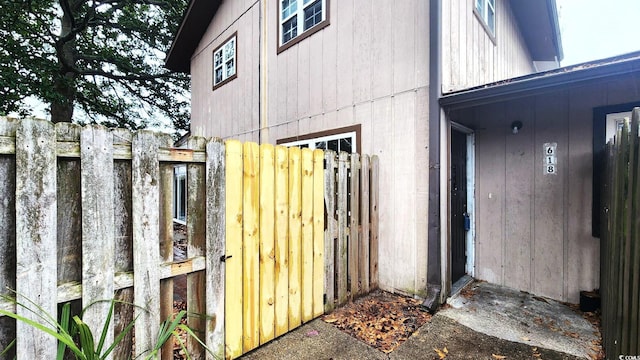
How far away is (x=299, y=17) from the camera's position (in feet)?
18.4

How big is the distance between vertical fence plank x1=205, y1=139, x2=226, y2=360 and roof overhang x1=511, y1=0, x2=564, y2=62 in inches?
287

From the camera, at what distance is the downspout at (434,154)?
3459mm

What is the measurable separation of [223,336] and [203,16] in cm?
946

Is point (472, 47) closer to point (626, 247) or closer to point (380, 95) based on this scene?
point (380, 95)

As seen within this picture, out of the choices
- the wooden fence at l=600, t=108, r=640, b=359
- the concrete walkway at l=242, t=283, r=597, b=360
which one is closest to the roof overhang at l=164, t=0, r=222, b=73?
the concrete walkway at l=242, t=283, r=597, b=360

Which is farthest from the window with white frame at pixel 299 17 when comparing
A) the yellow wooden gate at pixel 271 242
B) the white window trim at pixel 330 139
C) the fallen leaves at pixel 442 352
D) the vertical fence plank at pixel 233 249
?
the fallen leaves at pixel 442 352

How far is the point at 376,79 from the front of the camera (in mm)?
4250

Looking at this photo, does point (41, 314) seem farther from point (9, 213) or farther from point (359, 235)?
point (359, 235)

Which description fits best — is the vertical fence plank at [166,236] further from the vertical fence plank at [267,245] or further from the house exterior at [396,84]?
the house exterior at [396,84]

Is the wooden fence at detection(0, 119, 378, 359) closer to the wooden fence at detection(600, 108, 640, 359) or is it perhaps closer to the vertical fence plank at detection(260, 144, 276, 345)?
the vertical fence plank at detection(260, 144, 276, 345)

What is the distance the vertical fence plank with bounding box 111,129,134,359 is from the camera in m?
1.86

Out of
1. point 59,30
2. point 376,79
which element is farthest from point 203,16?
point 59,30

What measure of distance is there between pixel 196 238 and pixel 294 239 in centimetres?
102

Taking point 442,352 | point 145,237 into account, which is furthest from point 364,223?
point 145,237
